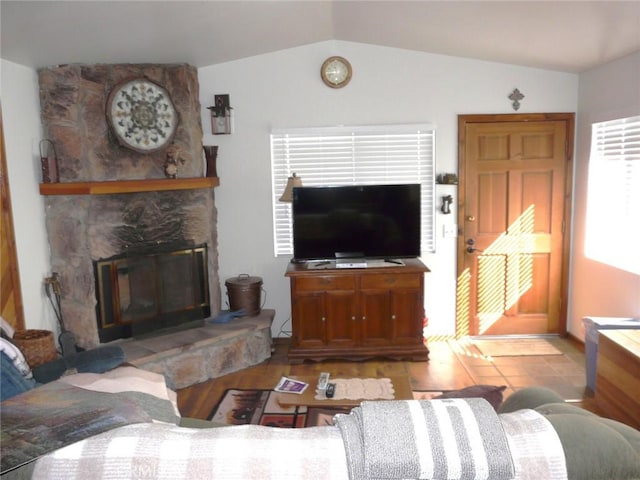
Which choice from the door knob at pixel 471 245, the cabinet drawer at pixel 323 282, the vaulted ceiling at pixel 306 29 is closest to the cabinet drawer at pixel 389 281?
the cabinet drawer at pixel 323 282

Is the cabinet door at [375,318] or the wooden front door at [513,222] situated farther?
the wooden front door at [513,222]

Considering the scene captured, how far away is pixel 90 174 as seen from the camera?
146 inches

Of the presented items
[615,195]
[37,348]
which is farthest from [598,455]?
[615,195]

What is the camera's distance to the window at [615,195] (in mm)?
3730

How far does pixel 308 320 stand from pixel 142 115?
2064mm

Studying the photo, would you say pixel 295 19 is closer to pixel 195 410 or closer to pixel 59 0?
pixel 59 0

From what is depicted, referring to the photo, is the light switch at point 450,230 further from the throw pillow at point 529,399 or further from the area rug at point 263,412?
the throw pillow at point 529,399

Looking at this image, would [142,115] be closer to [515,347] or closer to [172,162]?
[172,162]

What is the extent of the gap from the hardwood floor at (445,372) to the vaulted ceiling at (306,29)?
93.7 inches

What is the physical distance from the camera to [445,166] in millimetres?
4500

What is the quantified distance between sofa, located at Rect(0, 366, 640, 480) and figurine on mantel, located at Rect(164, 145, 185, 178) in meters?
2.95

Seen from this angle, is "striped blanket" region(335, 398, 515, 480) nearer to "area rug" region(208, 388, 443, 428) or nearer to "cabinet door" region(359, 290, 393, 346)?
"area rug" region(208, 388, 443, 428)

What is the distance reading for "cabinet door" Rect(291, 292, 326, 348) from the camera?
4094 mm

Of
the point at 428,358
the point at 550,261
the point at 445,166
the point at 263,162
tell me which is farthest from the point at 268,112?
the point at 550,261
